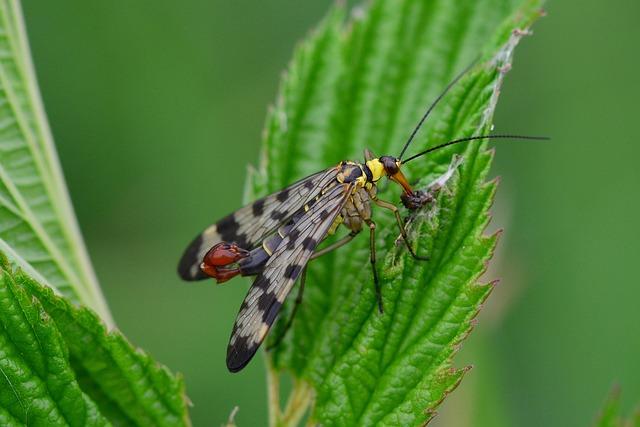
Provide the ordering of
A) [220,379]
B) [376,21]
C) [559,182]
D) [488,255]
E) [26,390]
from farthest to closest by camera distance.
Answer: [559,182], [220,379], [376,21], [488,255], [26,390]

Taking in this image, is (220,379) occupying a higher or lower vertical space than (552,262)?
higher

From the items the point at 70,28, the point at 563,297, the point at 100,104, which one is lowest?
the point at 563,297

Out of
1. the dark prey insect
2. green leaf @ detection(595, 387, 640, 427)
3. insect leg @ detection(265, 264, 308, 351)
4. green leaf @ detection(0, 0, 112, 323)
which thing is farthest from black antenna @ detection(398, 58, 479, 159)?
green leaf @ detection(0, 0, 112, 323)

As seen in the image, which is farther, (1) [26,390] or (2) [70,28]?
(2) [70,28]

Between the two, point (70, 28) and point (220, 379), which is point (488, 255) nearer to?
point (220, 379)

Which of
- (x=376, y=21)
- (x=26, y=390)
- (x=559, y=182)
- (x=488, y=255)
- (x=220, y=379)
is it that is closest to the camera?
(x=26, y=390)

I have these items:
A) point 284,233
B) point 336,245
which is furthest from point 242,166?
point 336,245

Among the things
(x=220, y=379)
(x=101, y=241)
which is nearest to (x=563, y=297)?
(x=220, y=379)
